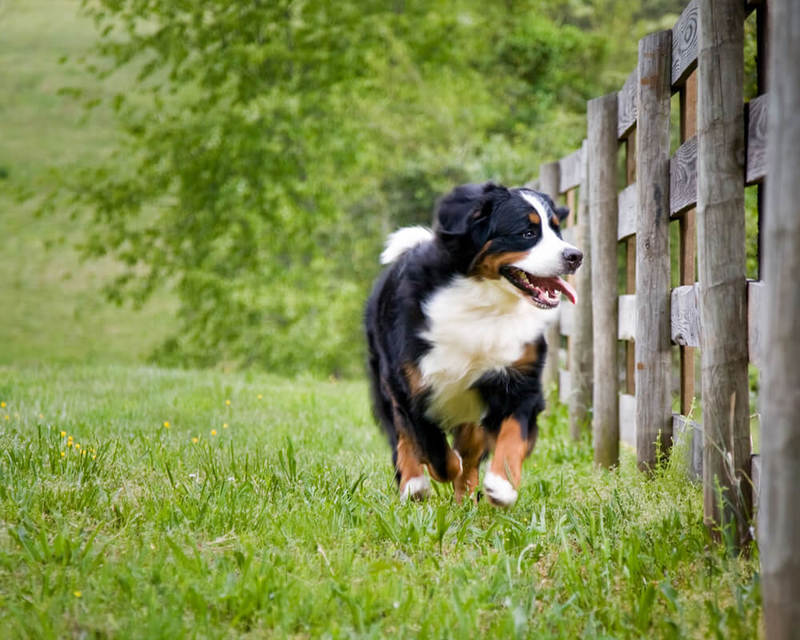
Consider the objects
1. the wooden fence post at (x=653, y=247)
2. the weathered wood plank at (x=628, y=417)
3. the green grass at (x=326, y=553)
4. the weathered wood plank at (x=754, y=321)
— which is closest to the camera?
the green grass at (x=326, y=553)

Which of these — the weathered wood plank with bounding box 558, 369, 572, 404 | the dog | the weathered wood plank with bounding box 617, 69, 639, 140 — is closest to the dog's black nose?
the dog

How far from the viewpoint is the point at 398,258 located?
4773 mm

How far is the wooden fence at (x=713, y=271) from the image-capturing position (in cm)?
211

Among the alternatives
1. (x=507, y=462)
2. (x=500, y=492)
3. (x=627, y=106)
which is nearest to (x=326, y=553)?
(x=500, y=492)

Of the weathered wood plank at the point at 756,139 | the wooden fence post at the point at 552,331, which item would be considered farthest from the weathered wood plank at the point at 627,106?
the wooden fence post at the point at 552,331

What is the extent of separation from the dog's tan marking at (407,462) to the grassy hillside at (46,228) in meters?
12.7

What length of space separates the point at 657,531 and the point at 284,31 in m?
12.8

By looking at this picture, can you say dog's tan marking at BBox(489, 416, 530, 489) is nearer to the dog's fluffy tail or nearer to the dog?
the dog

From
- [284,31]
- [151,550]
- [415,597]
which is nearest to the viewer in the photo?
[415,597]

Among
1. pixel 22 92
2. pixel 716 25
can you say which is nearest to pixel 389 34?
pixel 716 25

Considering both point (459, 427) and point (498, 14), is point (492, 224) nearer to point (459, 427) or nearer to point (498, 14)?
point (459, 427)

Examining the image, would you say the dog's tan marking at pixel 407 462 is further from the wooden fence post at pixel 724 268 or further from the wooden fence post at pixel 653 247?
the wooden fence post at pixel 724 268

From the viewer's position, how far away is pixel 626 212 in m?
5.22

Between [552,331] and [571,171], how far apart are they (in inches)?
69.2
